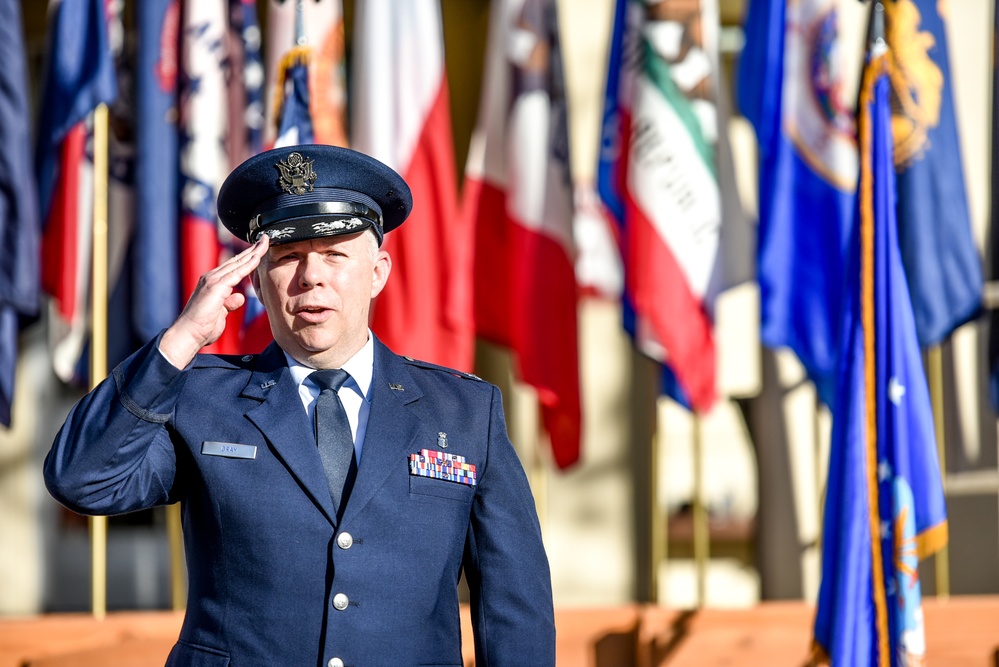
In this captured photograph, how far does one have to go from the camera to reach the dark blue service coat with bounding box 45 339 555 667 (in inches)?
79.6

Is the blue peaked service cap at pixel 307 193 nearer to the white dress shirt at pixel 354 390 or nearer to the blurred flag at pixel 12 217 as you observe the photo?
the white dress shirt at pixel 354 390

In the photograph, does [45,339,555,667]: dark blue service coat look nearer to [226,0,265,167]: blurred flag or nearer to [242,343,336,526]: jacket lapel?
[242,343,336,526]: jacket lapel

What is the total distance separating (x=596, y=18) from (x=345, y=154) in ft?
13.3

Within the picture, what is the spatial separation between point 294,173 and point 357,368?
406 millimetres

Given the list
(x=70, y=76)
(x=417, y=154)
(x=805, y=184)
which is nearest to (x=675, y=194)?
(x=805, y=184)

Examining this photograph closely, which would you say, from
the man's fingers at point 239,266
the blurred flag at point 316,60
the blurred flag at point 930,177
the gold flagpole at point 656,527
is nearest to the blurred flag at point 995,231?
the blurred flag at point 930,177

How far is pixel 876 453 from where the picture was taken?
4.30 metres

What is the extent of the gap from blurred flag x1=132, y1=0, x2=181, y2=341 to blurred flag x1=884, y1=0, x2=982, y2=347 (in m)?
3.09

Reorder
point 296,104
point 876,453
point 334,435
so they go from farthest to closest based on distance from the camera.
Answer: point 296,104 → point 876,453 → point 334,435

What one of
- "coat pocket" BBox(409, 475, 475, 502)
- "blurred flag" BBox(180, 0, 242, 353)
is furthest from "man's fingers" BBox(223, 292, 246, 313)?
"blurred flag" BBox(180, 0, 242, 353)

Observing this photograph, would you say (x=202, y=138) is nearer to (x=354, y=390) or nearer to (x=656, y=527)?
(x=656, y=527)

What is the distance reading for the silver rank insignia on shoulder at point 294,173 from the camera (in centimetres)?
230

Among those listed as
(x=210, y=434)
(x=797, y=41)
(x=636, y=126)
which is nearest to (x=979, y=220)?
(x=797, y=41)

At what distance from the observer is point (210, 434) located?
217 cm
